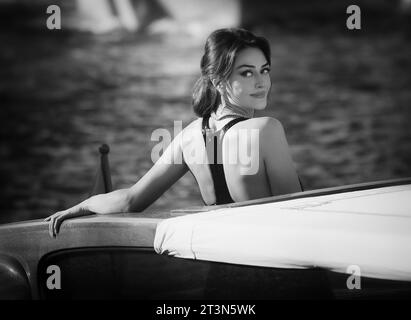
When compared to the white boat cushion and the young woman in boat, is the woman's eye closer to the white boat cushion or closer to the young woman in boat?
the young woman in boat

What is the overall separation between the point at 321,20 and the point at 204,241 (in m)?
13.8

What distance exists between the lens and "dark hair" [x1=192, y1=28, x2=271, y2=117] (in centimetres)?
189

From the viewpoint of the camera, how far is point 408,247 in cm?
131

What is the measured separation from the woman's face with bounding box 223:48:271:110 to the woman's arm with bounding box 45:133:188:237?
174 millimetres

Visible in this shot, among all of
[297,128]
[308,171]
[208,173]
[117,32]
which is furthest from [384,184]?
[117,32]

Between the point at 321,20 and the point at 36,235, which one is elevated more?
the point at 321,20

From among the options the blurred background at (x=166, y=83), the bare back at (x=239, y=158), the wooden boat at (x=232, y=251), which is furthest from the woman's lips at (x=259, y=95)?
the blurred background at (x=166, y=83)

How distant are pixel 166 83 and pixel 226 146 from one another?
11.6 m

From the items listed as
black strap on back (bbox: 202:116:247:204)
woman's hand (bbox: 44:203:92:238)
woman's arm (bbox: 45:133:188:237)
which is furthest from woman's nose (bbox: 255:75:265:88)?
woman's hand (bbox: 44:203:92:238)

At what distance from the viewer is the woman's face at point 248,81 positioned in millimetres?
1900

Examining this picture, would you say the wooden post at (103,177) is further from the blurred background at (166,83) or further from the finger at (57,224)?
the blurred background at (166,83)

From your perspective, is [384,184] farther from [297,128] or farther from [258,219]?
[297,128]

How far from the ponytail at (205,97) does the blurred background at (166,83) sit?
830cm

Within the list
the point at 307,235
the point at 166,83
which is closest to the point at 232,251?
the point at 307,235
